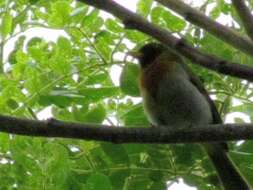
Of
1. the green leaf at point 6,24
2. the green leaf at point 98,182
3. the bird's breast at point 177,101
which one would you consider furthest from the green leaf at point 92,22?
the green leaf at point 98,182

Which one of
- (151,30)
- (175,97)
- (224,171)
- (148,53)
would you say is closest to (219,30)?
(151,30)

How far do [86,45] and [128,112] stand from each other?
1.29ft

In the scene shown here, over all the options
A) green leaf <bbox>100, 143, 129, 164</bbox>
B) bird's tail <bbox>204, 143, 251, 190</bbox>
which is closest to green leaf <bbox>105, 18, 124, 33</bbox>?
green leaf <bbox>100, 143, 129, 164</bbox>

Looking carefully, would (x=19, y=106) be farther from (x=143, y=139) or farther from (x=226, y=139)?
(x=226, y=139)

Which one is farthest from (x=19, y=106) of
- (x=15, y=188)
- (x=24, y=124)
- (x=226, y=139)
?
(x=226, y=139)

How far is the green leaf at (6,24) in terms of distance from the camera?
3.03 metres

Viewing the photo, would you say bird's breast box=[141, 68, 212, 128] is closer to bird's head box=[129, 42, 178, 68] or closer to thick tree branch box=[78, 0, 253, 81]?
bird's head box=[129, 42, 178, 68]

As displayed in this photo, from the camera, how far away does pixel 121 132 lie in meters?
2.26

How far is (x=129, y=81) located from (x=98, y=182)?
2.54ft

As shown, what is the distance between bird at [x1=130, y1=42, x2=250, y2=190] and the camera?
336 centimetres

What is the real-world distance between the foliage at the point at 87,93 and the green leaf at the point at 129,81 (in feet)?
0.04

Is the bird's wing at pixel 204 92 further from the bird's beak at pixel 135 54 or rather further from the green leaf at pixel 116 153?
the green leaf at pixel 116 153

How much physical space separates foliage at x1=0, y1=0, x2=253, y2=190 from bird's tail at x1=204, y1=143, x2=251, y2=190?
0.05 metres

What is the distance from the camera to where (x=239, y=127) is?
228cm
